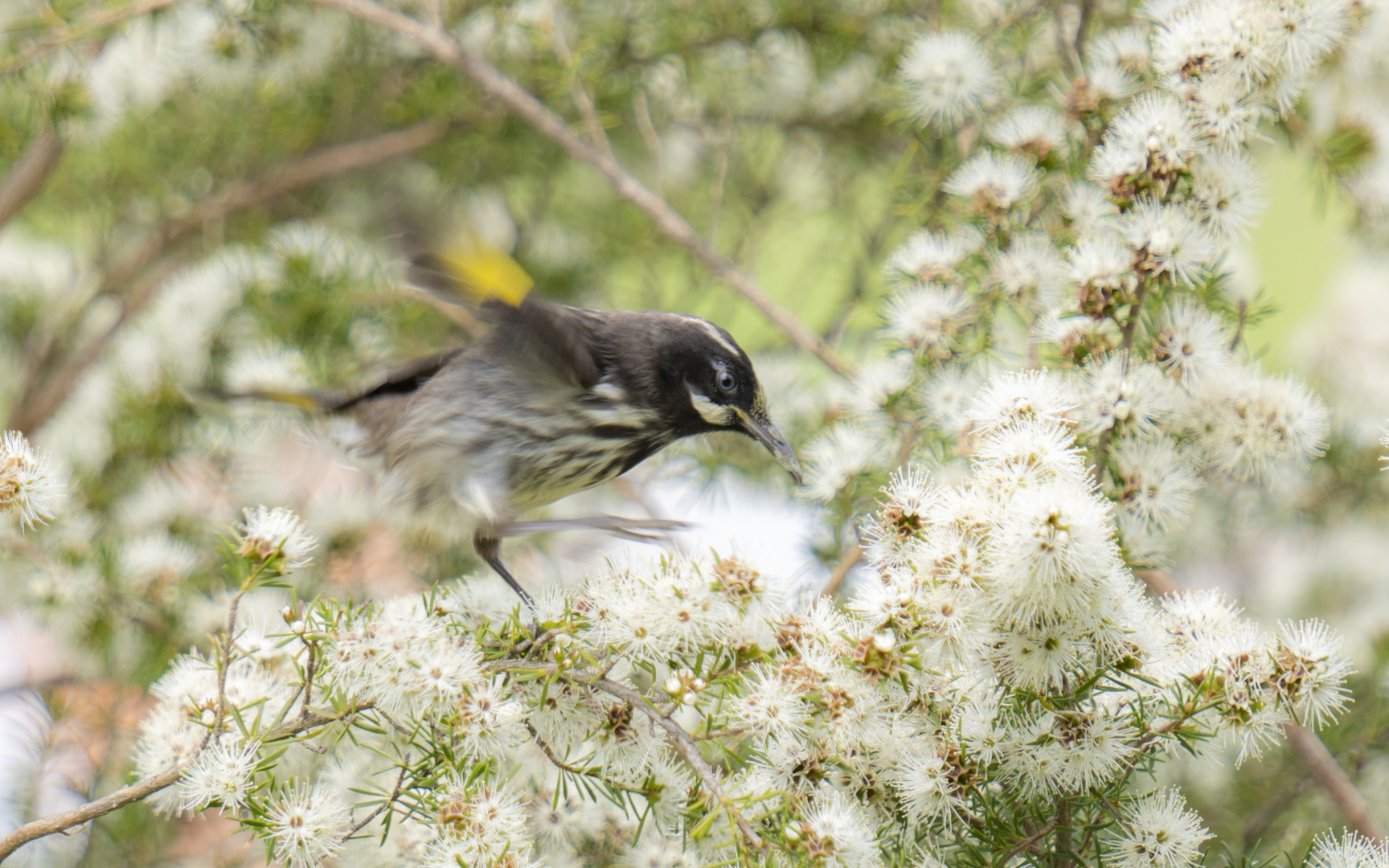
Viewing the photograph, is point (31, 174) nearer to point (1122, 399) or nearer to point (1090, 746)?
point (1122, 399)

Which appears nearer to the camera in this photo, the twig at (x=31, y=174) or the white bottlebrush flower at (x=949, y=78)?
the white bottlebrush flower at (x=949, y=78)

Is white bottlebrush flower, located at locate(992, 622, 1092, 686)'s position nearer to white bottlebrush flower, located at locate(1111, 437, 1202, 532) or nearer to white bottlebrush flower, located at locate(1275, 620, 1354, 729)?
white bottlebrush flower, located at locate(1275, 620, 1354, 729)

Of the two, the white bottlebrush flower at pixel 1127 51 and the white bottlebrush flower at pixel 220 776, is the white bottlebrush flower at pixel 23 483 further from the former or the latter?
the white bottlebrush flower at pixel 1127 51

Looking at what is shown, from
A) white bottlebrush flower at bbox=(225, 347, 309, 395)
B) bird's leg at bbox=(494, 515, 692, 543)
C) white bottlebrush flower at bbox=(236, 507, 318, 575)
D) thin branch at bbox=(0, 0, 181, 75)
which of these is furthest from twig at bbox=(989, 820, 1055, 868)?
thin branch at bbox=(0, 0, 181, 75)

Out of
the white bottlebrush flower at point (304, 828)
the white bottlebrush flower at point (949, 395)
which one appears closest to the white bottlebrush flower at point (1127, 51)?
the white bottlebrush flower at point (949, 395)

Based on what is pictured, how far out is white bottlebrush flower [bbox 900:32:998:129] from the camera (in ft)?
5.51

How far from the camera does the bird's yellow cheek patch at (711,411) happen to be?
6.40 feet

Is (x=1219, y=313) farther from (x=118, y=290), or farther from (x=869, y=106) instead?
(x=118, y=290)

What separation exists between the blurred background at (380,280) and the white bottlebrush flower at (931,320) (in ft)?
0.77

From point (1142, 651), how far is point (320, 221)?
1932 millimetres

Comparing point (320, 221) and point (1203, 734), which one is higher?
point (1203, 734)

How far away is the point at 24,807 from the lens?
1750mm

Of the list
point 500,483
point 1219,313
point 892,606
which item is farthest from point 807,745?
point 500,483

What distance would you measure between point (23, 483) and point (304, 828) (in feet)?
1.48
